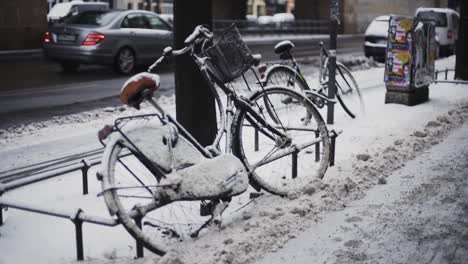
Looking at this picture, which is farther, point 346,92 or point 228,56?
point 346,92

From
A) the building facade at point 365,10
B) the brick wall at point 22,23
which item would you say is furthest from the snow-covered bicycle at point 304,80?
the building facade at point 365,10

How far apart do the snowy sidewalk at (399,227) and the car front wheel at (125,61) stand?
34.5 ft

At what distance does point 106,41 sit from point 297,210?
36.9ft

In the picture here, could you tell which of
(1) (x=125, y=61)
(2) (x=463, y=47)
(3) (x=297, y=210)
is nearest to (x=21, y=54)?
(1) (x=125, y=61)

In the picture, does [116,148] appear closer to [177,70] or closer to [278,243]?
[278,243]

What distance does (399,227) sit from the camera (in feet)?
14.1

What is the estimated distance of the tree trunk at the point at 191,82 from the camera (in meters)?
5.02

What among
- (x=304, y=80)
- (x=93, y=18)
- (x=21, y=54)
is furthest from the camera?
(x=21, y=54)

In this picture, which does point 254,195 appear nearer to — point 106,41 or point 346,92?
point 346,92

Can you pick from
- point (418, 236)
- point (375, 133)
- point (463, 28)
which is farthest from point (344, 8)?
point (418, 236)

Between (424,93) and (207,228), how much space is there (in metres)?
6.74

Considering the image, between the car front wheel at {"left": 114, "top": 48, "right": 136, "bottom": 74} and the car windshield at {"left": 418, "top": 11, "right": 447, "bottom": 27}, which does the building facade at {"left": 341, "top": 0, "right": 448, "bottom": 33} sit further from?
the car front wheel at {"left": 114, "top": 48, "right": 136, "bottom": 74}

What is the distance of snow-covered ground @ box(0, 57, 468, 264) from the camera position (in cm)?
385

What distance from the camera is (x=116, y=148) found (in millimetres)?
3623
